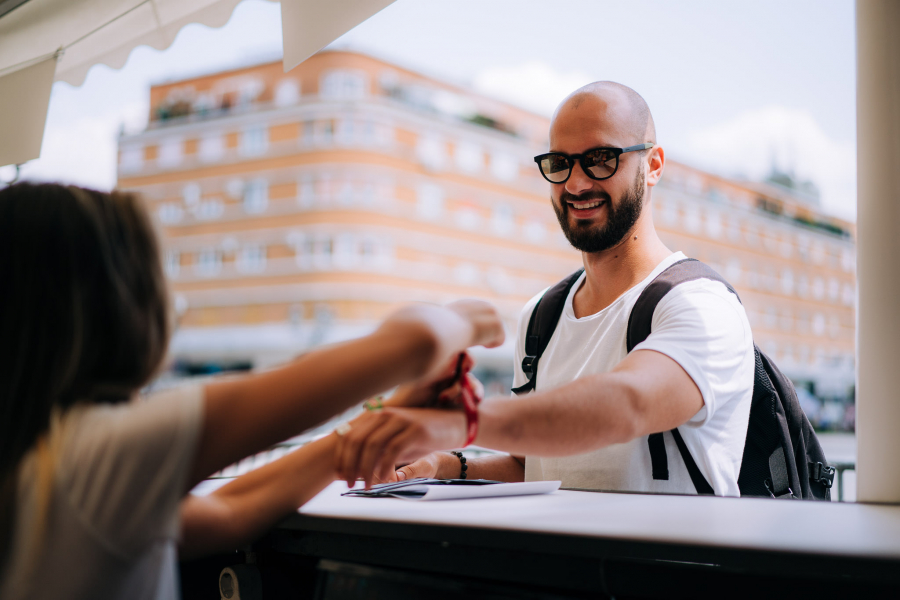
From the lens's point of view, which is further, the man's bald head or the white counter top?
the man's bald head

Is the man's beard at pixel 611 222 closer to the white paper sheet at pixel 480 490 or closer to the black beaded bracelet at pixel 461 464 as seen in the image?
the black beaded bracelet at pixel 461 464

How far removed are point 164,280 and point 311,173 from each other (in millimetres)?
44321

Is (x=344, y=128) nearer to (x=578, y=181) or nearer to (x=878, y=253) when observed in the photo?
(x=578, y=181)

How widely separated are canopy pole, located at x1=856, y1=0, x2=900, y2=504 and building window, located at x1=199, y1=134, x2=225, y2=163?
4694 centimetres

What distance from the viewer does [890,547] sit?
0.84 m

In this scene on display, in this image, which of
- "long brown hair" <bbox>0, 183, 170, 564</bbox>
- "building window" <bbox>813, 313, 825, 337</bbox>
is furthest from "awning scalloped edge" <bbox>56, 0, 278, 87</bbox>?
"building window" <bbox>813, 313, 825, 337</bbox>

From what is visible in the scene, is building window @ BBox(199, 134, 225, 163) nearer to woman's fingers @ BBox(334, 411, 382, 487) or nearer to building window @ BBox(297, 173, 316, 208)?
building window @ BBox(297, 173, 316, 208)

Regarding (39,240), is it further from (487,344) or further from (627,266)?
(627,266)

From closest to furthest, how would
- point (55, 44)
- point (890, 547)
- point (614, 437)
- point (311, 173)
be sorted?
1. point (890, 547)
2. point (614, 437)
3. point (55, 44)
4. point (311, 173)

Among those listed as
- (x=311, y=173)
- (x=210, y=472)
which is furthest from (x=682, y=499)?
(x=311, y=173)

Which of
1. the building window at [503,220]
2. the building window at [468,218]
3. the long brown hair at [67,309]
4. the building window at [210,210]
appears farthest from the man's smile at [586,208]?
the building window at [210,210]

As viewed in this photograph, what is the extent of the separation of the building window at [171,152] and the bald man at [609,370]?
47.5m

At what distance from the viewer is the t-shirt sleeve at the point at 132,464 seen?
83cm

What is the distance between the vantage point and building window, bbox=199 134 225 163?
149 feet
